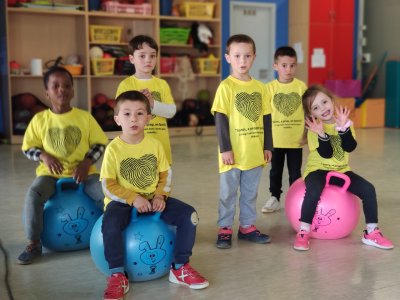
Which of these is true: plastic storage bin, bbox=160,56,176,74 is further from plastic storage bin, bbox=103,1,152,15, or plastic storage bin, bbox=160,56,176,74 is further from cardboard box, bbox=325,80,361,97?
cardboard box, bbox=325,80,361,97

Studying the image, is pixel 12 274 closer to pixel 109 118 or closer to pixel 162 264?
pixel 162 264

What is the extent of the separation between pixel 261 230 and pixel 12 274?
1.43 metres

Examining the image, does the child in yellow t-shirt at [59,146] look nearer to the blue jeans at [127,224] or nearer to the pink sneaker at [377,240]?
the blue jeans at [127,224]

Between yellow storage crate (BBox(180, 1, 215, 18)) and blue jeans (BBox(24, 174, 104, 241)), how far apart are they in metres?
5.65

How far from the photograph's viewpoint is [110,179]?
2303 mm

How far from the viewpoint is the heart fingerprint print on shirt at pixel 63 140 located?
2719 mm

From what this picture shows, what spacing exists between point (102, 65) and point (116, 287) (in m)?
5.54

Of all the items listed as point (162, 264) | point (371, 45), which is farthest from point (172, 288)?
point (371, 45)

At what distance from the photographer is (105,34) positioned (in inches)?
291

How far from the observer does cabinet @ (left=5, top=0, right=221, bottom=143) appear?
7.14 meters

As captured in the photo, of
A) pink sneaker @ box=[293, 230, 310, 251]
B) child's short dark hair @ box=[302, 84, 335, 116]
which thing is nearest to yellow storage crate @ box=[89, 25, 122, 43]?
child's short dark hair @ box=[302, 84, 335, 116]

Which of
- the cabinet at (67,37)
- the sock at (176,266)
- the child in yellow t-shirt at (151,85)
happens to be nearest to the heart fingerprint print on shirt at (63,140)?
the child in yellow t-shirt at (151,85)

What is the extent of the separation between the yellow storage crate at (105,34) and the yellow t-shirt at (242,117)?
4.90 metres

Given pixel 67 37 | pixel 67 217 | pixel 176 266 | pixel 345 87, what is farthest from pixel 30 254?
pixel 345 87
